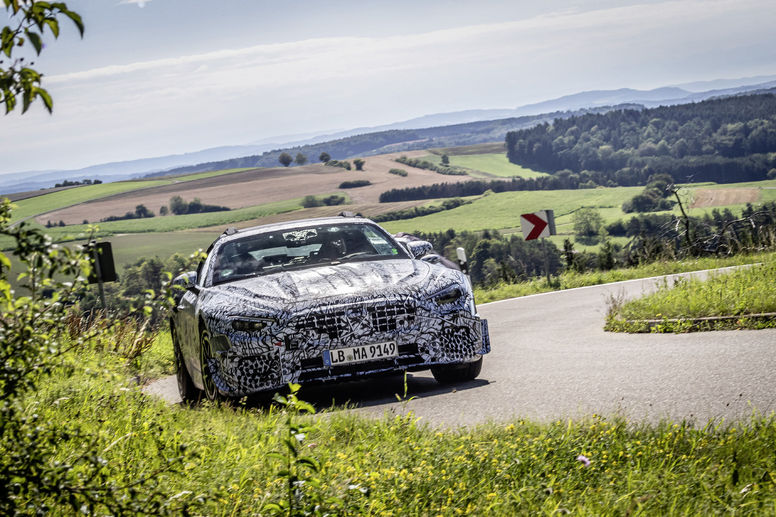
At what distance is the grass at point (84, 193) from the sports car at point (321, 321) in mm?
90087

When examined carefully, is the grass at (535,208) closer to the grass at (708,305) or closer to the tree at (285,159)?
the tree at (285,159)

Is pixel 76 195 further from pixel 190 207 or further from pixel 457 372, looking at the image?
pixel 457 372

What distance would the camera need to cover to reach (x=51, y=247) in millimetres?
3084

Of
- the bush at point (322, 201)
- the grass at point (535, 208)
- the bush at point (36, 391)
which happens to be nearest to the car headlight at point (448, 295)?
the bush at point (36, 391)

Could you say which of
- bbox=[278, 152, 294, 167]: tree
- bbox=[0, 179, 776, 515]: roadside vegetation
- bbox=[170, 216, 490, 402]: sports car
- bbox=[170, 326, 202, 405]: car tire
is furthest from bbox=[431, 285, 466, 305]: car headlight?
bbox=[278, 152, 294, 167]: tree

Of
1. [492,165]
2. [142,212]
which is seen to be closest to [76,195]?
[142,212]

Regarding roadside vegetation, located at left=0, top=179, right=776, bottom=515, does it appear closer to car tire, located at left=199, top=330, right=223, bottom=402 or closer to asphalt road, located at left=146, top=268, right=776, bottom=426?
asphalt road, located at left=146, top=268, right=776, bottom=426

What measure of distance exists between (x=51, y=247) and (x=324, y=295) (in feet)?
14.2

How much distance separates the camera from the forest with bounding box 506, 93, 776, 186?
146 m

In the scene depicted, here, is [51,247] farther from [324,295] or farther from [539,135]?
[539,135]

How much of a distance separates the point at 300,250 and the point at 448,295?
1734 millimetres

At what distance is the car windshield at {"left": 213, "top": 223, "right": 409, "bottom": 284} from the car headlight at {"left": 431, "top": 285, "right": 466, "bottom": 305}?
108cm

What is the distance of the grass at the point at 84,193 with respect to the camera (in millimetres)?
107062

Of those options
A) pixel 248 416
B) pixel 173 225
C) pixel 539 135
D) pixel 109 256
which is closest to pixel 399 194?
pixel 173 225
